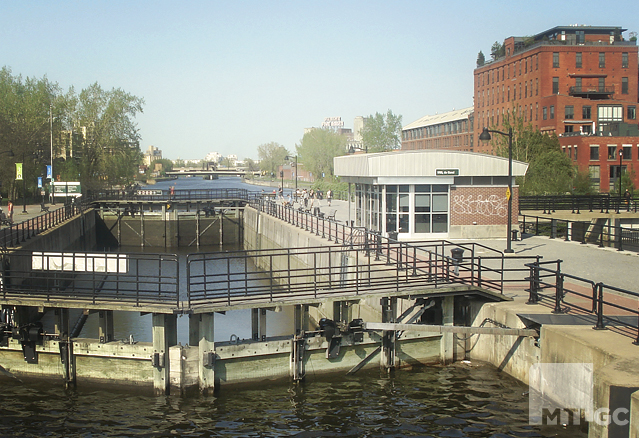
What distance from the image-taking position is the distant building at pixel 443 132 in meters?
104

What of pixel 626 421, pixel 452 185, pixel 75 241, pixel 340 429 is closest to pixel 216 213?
pixel 75 241

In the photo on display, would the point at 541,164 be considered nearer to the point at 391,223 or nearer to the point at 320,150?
the point at 391,223

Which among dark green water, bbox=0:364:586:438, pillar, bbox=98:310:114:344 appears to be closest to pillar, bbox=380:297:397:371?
dark green water, bbox=0:364:586:438

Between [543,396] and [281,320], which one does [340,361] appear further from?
[281,320]

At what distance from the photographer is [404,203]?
2956cm

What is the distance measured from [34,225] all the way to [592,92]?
210ft

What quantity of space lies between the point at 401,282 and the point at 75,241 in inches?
1379

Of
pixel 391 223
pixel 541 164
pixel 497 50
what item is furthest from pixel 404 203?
pixel 497 50

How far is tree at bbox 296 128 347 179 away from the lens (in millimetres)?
136250

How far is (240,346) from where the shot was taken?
16641 mm

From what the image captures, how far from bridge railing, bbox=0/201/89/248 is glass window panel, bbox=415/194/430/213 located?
16911 mm

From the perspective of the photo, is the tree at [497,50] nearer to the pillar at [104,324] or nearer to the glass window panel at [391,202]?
the glass window panel at [391,202]

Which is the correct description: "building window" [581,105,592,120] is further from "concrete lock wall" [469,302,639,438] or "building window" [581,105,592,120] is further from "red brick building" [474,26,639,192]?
"concrete lock wall" [469,302,639,438]

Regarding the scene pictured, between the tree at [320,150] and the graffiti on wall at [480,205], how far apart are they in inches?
4035
